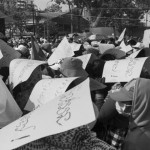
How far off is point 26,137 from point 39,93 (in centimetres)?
113

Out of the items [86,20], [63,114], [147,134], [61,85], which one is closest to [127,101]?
[147,134]

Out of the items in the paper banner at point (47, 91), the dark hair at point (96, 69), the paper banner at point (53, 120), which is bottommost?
the dark hair at point (96, 69)

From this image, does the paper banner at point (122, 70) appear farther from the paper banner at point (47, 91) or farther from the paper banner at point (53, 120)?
the paper banner at point (53, 120)

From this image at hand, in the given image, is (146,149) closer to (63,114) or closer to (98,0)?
(63,114)

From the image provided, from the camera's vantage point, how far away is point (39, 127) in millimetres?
1423

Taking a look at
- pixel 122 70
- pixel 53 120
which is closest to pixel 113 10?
pixel 122 70

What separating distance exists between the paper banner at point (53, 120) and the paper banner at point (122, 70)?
6.76 ft

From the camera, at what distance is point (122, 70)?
3748 millimetres

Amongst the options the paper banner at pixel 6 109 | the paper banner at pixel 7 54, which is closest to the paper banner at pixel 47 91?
the paper banner at pixel 6 109

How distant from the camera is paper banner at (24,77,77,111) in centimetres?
241

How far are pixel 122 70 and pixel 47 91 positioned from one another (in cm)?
146

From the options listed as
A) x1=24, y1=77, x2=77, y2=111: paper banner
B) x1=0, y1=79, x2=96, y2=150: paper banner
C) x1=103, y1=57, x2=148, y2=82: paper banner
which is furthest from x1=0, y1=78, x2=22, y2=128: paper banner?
x1=103, y1=57, x2=148, y2=82: paper banner

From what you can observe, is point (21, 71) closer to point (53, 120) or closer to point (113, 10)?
point (53, 120)

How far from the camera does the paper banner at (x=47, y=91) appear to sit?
2.41 metres
